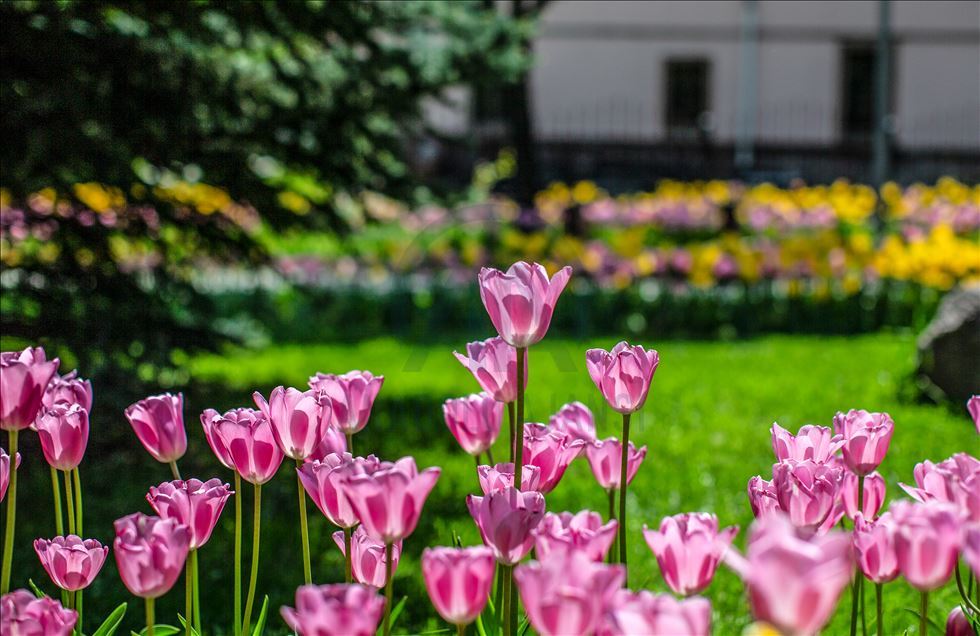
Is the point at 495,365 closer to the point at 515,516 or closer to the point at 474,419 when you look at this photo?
the point at 474,419

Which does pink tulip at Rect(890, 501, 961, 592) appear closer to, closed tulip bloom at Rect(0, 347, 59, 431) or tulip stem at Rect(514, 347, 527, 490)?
tulip stem at Rect(514, 347, 527, 490)

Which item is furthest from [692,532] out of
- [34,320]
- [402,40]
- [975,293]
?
[975,293]

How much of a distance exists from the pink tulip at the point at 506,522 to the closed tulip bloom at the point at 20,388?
1.72 ft

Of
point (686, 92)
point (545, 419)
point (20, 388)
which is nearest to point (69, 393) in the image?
point (20, 388)

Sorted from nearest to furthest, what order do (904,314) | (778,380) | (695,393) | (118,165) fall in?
(118,165) → (695,393) → (778,380) → (904,314)

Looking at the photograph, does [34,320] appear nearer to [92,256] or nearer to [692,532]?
[92,256]

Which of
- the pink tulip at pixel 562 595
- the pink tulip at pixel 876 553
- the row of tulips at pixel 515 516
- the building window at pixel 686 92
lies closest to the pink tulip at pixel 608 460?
the row of tulips at pixel 515 516

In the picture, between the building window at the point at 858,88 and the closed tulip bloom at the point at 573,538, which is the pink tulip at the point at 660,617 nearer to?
the closed tulip bloom at the point at 573,538

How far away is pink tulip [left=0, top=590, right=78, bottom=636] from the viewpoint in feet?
3.75

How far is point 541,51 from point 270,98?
15397mm

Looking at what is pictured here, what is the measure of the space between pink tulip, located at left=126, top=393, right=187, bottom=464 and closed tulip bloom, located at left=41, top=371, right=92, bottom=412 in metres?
0.07

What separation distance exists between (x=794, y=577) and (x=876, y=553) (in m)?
0.51

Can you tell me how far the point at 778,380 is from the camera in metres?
5.82

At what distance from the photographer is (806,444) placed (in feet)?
4.82
